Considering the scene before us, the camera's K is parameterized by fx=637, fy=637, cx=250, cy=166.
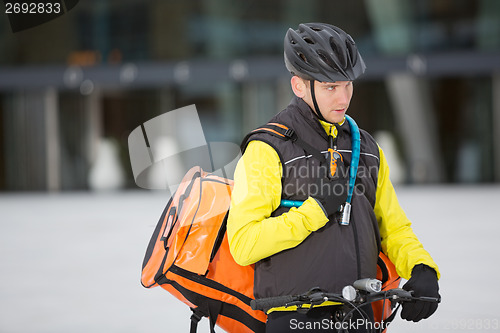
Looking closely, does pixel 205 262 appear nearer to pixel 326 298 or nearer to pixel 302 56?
pixel 326 298

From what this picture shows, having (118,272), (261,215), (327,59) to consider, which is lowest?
(118,272)

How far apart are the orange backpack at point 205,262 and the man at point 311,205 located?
0.12 metres

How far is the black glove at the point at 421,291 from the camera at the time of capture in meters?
2.02

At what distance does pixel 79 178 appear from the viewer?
70.6 ft

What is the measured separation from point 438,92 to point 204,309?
18277 mm

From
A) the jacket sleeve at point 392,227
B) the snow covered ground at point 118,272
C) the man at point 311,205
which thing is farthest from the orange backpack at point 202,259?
the snow covered ground at point 118,272

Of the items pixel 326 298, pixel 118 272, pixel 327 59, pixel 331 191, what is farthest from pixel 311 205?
pixel 118 272

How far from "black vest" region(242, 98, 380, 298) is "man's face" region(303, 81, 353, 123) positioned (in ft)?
0.18

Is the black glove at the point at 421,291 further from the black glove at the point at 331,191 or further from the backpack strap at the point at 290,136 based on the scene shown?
the backpack strap at the point at 290,136

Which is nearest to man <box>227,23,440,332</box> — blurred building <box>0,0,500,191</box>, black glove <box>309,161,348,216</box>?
black glove <box>309,161,348,216</box>

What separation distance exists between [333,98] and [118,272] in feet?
15.5

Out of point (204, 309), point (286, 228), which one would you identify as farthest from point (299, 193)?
point (204, 309)

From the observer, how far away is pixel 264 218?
212cm

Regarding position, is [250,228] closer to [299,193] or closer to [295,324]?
[299,193]
